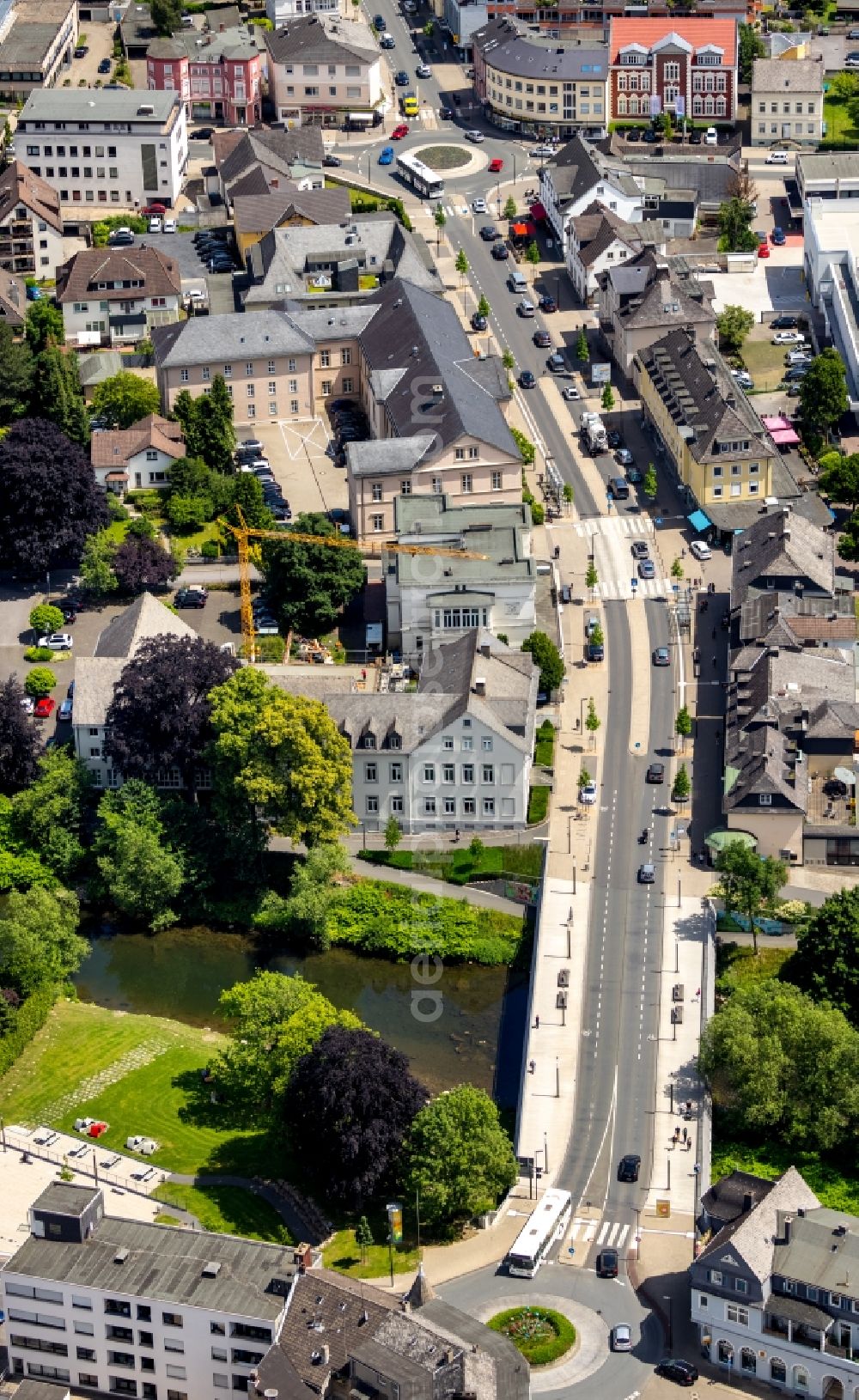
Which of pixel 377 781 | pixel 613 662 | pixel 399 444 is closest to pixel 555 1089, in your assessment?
pixel 377 781

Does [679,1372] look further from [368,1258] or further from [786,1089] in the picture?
[786,1089]

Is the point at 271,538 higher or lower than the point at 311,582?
lower

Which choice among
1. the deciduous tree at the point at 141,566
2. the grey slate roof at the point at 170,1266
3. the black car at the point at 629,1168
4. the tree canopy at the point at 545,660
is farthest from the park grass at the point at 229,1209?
the deciduous tree at the point at 141,566

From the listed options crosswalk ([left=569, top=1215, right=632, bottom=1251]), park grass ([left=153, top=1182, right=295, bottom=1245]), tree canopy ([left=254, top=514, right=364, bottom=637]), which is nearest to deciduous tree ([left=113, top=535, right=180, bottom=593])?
tree canopy ([left=254, top=514, right=364, bottom=637])

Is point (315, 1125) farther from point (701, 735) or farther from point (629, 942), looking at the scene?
point (701, 735)

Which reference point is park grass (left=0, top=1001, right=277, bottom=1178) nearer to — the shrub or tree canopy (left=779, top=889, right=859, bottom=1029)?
the shrub

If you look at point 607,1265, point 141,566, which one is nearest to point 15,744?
point 141,566

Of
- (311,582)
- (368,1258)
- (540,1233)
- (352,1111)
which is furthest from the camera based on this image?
(311,582)
